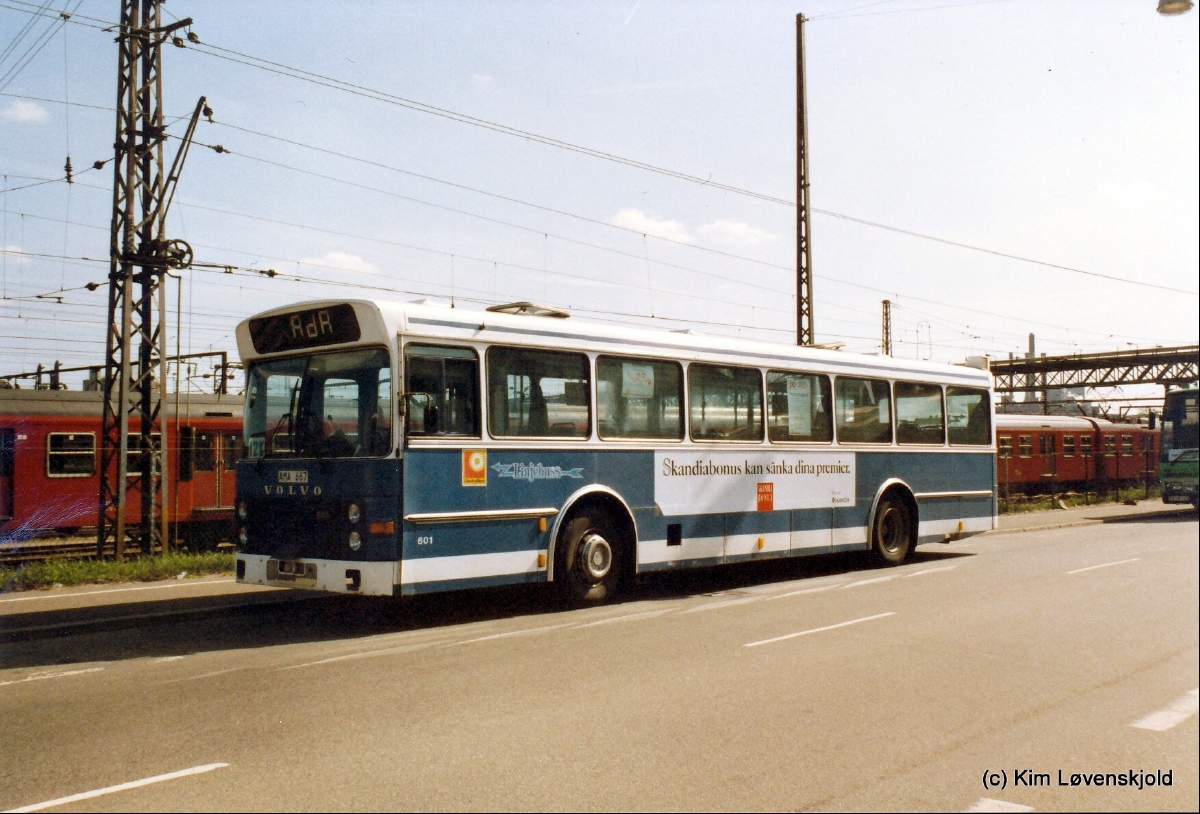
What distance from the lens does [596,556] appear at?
11.5 metres

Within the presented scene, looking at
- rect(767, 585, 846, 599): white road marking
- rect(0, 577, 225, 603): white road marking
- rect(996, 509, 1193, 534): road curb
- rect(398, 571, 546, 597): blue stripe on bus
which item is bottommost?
rect(996, 509, 1193, 534): road curb

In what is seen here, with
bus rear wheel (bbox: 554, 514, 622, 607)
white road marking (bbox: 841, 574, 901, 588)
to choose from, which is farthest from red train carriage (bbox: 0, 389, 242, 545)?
white road marking (bbox: 841, 574, 901, 588)

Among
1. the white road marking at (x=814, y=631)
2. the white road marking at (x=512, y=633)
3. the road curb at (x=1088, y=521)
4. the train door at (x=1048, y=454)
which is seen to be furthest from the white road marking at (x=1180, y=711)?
the train door at (x=1048, y=454)

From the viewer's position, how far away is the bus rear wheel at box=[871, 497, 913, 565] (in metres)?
15.3

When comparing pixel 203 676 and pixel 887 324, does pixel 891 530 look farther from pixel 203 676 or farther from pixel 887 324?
pixel 887 324

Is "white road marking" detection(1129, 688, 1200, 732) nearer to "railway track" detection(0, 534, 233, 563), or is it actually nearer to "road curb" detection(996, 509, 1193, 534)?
"railway track" detection(0, 534, 233, 563)

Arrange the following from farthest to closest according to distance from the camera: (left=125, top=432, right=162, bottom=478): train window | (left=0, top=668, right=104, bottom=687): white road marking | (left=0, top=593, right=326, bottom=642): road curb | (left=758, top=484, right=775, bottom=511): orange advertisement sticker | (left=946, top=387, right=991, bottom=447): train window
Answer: (left=125, top=432, right=162, bottom=478): train window
(left=946, top=387, right=991, bottom=447): train window
(left=758, top=484, right=775, bottom=511): orange advertisement sticker
(left=0, top=593, right=326, bottom=642): road curb
(left=0, top=668, right=104, bottom=687): white road marking

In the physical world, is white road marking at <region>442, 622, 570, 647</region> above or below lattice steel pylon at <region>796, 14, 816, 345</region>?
below

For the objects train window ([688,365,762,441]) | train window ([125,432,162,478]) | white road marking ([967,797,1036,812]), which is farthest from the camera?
train window ([125,432,162,478])

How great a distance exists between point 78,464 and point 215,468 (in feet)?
8.75

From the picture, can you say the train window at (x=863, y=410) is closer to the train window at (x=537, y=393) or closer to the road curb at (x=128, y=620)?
the train window at (x=537, y=393)

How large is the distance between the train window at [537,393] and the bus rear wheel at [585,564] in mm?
1027

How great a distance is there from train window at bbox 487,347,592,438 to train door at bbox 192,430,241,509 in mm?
13393

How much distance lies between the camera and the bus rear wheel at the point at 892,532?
15262 millimetres
